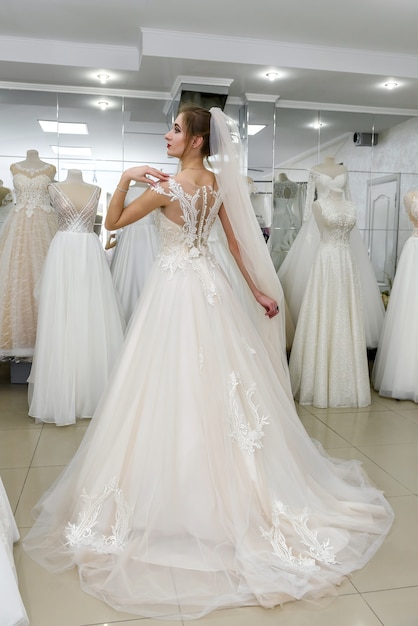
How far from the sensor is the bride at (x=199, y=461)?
191 centimetres

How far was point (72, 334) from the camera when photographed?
3.72 m

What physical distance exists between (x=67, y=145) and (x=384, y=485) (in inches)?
164

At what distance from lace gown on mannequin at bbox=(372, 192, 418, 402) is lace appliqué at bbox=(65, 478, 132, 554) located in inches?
112

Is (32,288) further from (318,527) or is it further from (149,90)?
(318,527)

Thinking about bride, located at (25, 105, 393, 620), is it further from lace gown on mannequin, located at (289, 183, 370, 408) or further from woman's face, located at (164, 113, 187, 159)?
lace gown on mannequin, located at (289, 183, 370, 408)

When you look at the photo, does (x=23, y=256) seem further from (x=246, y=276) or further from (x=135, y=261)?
(x=246, y=276)

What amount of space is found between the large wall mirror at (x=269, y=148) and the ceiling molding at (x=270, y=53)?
908 mm

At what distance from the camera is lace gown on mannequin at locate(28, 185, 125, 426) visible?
366cm

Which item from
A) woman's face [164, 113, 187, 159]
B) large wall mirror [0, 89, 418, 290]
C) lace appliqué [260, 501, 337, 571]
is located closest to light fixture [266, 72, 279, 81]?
large wall mirror [0, 89, 418, 290]

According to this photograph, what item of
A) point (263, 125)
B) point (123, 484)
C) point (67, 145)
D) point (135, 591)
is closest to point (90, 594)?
point (135, 591)

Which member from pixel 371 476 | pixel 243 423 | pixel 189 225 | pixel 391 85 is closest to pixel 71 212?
pixel 189 225

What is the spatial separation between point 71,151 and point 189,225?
3.49m

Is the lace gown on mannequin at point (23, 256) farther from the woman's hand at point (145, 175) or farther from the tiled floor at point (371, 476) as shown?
the woman's hand at point (145, 175)

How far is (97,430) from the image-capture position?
89.1 inches
